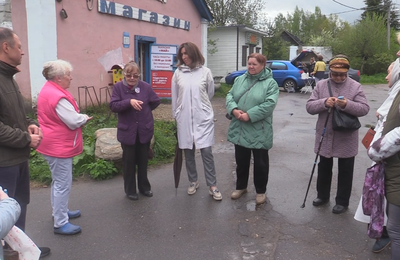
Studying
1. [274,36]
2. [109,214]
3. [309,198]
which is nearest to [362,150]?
[309,198]

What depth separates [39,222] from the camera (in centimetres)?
421

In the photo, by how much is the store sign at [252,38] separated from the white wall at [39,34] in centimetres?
1730

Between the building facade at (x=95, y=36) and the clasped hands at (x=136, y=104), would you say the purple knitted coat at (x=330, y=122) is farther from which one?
the building facade at (x=95, y=36)

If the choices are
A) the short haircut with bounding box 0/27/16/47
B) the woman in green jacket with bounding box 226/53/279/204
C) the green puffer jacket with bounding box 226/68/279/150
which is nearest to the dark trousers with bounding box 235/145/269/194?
the woman in green jacket with bounding box 226/53/279/204

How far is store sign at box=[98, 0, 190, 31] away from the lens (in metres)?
10.5

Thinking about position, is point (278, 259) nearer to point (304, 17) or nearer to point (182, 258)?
point (182, 258)

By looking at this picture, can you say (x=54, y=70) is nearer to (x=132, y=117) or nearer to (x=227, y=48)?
(x=132, y=117)

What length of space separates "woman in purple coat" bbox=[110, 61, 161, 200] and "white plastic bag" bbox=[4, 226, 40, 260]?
256 cm

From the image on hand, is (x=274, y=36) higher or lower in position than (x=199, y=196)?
higher

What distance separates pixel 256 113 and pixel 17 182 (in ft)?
8.51

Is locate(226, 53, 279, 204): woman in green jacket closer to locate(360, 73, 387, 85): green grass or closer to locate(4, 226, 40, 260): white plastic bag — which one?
locate(4, 226, 40, 260): white plastic bag

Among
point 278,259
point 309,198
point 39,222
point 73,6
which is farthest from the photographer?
point 73,6

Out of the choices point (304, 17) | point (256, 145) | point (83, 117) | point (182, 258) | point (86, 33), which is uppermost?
point (304, 17)

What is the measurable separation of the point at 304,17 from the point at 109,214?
79.7 meters
